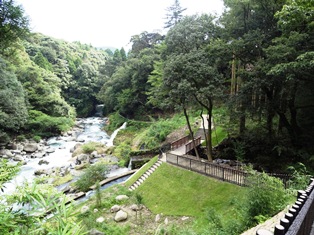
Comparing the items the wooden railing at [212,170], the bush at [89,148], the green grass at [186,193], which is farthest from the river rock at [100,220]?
the bush at [89,148]

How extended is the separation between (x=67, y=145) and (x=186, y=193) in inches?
774

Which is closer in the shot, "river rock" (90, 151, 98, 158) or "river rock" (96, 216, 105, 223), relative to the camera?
"river rock" (96, 216, 105, 223)

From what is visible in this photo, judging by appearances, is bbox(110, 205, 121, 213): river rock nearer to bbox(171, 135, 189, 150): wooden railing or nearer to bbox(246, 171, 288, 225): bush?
bbox(171, 135, 189, 150): wooden railing

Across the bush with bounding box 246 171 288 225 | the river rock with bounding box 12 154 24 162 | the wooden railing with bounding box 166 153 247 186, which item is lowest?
the river rock with bounding box 12 154 24 162

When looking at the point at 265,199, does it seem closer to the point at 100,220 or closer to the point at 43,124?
the point at 100,220

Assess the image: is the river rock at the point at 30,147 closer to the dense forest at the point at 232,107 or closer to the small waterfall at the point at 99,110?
the dense forest at the point at 232,107

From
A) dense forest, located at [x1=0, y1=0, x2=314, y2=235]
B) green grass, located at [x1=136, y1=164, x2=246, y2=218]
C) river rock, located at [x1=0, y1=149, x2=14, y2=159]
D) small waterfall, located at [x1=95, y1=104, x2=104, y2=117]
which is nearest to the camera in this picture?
dense forest, located at [x1=0, y1=0, x2=314, y2=235]

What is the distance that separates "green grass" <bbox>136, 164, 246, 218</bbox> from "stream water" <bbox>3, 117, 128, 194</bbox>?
19.2 feet

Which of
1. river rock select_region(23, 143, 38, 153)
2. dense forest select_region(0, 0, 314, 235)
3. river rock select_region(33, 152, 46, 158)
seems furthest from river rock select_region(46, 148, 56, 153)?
dense forest select_region(0, 0, 314, 235)

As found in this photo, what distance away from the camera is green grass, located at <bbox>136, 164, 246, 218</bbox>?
949 centimetres

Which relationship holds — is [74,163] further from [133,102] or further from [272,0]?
[272,0]

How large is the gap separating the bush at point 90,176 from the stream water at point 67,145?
1428mm

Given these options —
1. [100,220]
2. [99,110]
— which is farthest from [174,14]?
[100,220]

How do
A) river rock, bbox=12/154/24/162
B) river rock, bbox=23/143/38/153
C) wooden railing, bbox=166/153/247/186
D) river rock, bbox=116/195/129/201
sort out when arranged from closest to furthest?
wooden railing, bbox=166/153/247/186, river rock, bbox=116/195/129/201, river rock, bbox=12/154/24/162, river rock, bbox=23/143/38/153
